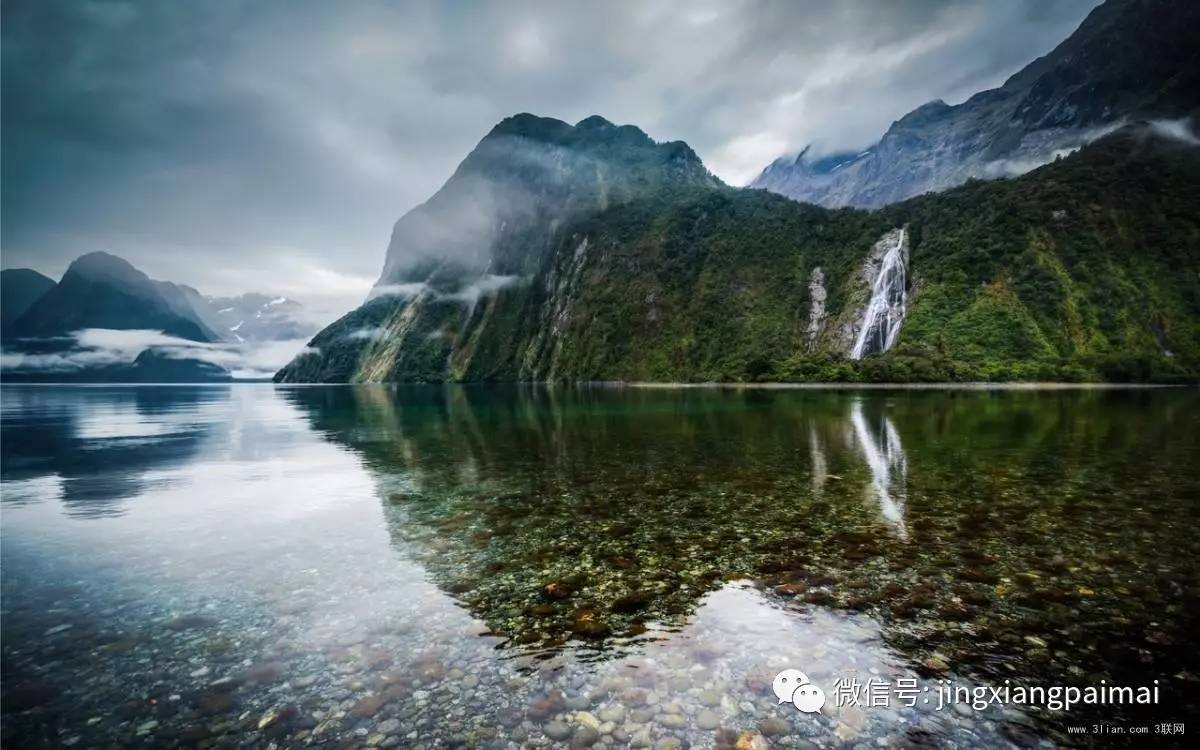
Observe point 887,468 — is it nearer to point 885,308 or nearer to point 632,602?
point 632,602

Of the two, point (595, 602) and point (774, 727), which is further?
point (595, 602)

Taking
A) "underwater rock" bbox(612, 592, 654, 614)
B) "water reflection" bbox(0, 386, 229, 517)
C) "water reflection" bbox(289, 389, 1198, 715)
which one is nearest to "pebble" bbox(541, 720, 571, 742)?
"water reflection" bbox(289, 389, 1198, 715)

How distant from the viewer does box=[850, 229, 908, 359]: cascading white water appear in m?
178

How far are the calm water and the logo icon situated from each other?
193 mm

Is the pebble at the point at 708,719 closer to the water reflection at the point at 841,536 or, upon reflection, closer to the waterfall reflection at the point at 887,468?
the water reflection at the point at 841,536

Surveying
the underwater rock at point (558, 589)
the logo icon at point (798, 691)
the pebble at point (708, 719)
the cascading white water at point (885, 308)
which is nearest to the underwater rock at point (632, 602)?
the underwater rock at point (558, 589)

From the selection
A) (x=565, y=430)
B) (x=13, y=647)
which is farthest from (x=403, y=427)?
(x=13, y=647)

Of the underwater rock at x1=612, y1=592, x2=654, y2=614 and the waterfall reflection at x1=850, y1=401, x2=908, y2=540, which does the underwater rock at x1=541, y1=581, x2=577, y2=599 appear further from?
the waterfall reflection at x1=850, y1=401, x2=908, y2=540

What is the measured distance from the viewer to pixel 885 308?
602ft

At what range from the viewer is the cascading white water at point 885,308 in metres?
178

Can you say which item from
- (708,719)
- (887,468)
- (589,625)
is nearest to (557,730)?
(708,719)

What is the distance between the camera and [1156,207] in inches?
6683

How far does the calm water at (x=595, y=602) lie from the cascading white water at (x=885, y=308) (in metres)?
160

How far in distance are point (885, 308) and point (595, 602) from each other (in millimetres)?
196615
